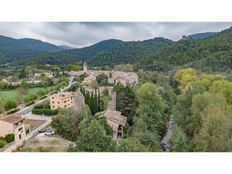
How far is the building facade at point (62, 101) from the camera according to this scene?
27.3 feet

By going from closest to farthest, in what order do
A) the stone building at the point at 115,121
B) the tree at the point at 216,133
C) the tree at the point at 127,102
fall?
the tree at the point at 216,133 → the stone building at the point at 115,121 → the tree at the point at 127,102

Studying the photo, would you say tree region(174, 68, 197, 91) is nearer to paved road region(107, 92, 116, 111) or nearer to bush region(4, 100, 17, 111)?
paved road region(107, 92, 116, 111)

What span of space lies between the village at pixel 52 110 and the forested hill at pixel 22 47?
3.22 ft

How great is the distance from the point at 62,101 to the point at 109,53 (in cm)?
544

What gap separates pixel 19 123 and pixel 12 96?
3.04m

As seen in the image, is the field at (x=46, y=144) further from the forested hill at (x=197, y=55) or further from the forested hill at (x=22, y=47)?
the forested hill at (x=197, y=55)

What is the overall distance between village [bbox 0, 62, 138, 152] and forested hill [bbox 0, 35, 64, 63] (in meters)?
0.98

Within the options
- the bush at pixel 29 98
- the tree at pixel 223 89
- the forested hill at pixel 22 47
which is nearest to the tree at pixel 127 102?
the tree at pixel 223 89

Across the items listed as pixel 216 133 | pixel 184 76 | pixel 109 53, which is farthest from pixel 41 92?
pixel 216 133

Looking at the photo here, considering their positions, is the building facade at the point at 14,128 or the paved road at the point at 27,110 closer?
the building facade at the point at 14,128

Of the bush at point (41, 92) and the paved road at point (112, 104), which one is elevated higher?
the bush at point (41, 92)

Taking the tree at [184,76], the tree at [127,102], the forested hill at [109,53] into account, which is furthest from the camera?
the forested hill at [109,53]

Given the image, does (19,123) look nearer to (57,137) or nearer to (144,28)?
(57,137)
